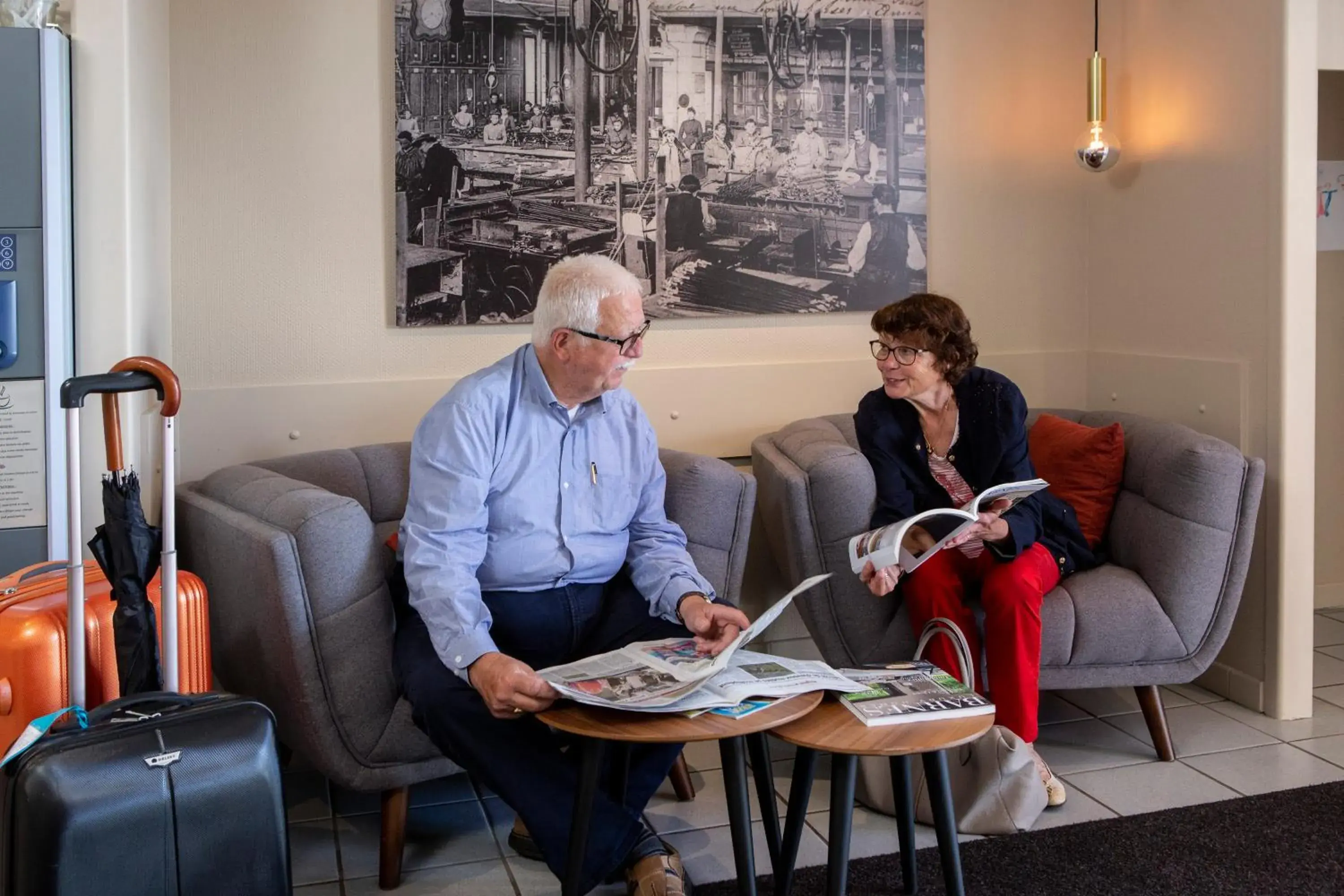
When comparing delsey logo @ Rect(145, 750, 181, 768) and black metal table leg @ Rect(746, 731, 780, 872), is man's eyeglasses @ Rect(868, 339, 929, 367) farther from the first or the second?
delsey logo @ Rect(145, 750, 181, 768)

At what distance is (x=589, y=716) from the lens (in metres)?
2.00

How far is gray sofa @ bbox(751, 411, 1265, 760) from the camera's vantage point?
3102 millimetres

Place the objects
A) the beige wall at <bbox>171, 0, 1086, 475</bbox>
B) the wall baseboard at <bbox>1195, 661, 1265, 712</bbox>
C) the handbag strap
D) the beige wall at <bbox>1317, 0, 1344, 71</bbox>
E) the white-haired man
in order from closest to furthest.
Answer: the white-haired man
the handbag strap
the beige wall at <bbox>171, 0, 1086, 475</bbox>
the beige wall at <bbox>1317, 0, 1344, 71</bbox>
the wall baseboard at <bbox>1195, 661, 1265, 712</bbox>

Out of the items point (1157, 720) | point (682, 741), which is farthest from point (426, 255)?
point (1157, 720)

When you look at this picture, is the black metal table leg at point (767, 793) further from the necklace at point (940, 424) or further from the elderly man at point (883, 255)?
the elderly man at point (883, 255)

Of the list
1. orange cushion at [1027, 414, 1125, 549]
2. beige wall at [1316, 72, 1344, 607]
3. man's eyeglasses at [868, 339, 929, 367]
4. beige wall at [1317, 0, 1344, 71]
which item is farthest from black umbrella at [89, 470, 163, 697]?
beige wall at [1316, 72, 1344, 607]

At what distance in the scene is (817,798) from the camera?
3.00 metres

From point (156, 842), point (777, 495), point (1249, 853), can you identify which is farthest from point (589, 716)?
point (1249, 853)

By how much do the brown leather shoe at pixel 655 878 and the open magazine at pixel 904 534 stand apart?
773 millimetres

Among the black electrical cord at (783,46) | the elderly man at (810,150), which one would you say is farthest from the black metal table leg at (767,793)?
the black electrical cord at (783,46)

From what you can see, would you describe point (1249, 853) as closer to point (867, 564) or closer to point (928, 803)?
point (928, 803)

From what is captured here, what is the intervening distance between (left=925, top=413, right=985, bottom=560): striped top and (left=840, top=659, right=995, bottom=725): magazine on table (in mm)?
843

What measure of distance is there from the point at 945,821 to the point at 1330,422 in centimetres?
306

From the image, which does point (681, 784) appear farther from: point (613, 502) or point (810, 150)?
point (810, 150)
